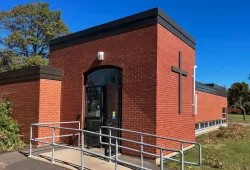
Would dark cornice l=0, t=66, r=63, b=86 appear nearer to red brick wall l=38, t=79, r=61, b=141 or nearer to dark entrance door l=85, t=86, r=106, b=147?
red brick wall l=38, t=79, r=61, b=141

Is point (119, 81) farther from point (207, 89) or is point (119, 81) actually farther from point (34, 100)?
point (207, 89)

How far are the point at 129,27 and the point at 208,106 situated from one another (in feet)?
30.1

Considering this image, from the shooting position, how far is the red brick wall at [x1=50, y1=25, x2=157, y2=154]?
303 inches

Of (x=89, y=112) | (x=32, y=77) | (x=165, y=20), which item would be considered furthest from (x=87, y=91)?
(x=165, y=20)

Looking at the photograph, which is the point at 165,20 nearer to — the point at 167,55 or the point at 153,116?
the point at 167,55

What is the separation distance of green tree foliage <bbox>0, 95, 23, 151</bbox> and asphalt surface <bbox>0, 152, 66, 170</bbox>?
1.12m

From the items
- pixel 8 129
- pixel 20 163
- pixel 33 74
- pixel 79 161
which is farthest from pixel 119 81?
pixel 8 129

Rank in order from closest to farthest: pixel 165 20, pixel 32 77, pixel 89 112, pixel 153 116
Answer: pixel 153 116 → pixel 165 20 → pixel 89 112 → pixel 32 77

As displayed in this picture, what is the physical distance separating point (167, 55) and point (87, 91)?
3.08 metres

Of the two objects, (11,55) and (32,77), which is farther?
(11,55)

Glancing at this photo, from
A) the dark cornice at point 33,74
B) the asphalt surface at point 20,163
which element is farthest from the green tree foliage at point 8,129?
the asphalt surface at point 20,163

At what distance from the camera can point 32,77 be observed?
32.2 ft

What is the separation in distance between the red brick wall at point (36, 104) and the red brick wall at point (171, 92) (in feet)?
13.8

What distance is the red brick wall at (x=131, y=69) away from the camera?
7.70m
